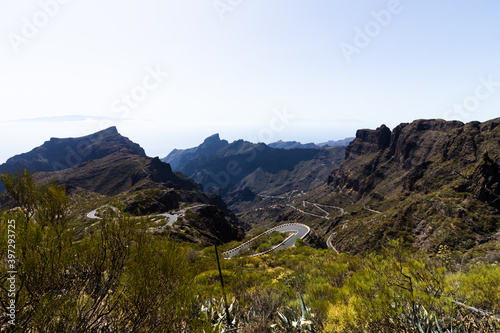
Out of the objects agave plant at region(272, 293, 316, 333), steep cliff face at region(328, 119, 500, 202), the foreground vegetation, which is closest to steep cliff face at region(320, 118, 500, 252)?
steep cliff face at region(328, 119, 500, 202)

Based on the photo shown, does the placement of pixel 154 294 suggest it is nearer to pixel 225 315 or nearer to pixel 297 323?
pixel 225 315

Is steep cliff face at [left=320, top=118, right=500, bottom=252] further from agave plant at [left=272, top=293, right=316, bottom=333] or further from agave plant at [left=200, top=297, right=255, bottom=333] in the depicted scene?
agave plant at [left=200, top=297, right=255, bottom=333]

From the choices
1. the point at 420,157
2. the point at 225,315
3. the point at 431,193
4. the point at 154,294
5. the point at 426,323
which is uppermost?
the point at 154,294

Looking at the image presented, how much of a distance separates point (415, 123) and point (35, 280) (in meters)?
207

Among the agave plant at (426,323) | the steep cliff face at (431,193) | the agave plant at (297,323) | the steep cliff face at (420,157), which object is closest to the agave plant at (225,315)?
the agave plant at (297,323)

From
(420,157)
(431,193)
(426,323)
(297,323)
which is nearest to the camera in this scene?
(426,323)

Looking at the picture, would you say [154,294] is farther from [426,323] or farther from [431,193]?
[431,193]

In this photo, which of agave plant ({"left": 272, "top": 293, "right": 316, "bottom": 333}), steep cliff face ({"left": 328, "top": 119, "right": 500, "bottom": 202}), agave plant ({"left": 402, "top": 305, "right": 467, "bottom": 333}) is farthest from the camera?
steep cliff face ({"left": 328, "top": 119, "right": 500, "bottom": 202})

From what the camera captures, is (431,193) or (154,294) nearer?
(154,294)

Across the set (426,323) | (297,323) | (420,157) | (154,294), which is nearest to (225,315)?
(297,323)

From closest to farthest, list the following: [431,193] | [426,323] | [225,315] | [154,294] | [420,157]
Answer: [154,294] → [426,323] → [225,315] → [431,193] → [420,157]

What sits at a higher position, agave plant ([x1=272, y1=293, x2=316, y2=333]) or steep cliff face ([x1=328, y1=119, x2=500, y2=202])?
agave plant ([x1=272, y1=293, x2=316, y2=333])

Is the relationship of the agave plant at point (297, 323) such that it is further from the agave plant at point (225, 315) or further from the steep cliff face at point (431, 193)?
the steep cliff face at point (431, 193)

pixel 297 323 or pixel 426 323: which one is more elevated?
pixel 426 323
